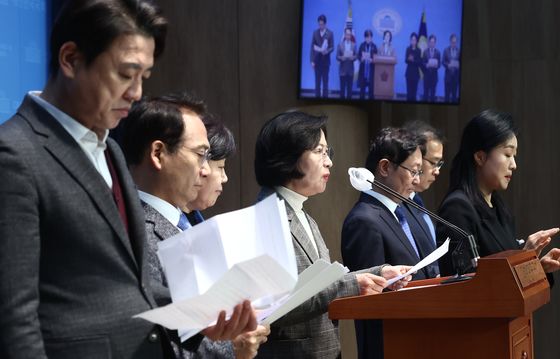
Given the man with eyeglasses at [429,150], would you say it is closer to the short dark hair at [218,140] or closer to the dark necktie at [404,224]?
the dark necktie at [404,224]

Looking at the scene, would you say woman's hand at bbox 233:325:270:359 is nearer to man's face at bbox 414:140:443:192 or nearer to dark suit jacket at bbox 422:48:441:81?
man's face at bbox 414:140:443:192

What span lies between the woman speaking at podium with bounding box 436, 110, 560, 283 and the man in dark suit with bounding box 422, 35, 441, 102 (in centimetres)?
258

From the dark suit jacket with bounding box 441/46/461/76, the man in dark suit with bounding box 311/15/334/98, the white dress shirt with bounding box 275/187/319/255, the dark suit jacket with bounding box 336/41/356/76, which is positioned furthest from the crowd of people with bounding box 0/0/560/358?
the dark suit jacket with bounding box 441/46/461/76

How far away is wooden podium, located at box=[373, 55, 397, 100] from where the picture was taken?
676cm

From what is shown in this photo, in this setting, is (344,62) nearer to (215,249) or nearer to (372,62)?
(372,62)

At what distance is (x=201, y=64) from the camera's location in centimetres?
623

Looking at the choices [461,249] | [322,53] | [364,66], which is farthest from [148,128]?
[364,66]

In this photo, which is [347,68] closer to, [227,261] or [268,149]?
[268,149]

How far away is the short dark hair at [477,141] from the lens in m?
4.28

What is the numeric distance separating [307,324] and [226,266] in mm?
1381

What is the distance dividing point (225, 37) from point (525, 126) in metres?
2.64

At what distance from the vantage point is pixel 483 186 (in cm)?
430

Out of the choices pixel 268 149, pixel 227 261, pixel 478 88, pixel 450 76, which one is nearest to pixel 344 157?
pixel 450 76

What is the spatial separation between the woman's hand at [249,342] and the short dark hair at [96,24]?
713 mm
